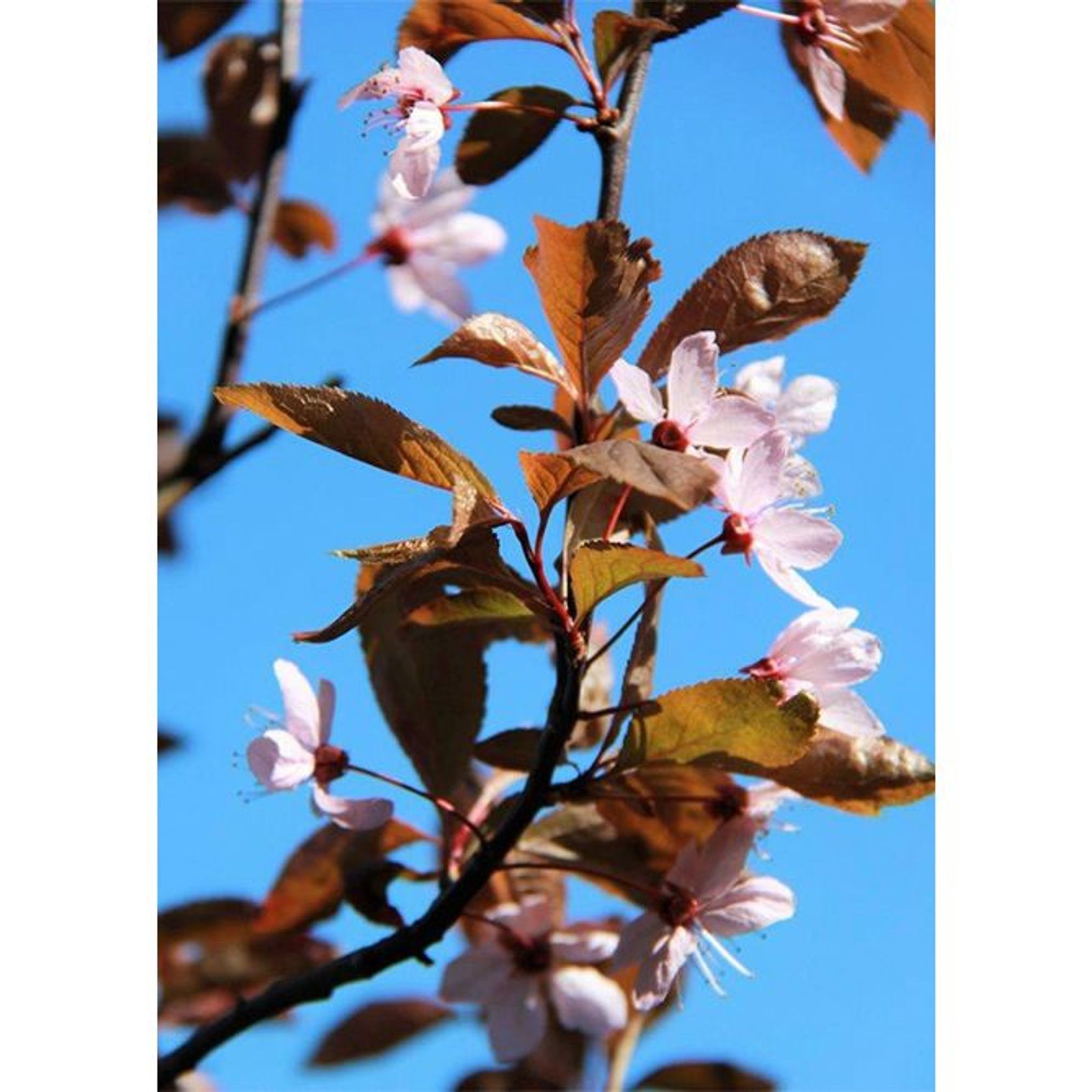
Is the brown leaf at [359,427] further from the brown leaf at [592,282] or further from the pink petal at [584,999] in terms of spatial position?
the pink petal at [584,999]

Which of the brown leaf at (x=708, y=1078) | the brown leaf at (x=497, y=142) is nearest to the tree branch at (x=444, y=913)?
the brown leaf at (x=497, y=142)

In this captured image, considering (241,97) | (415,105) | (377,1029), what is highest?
(241,97)

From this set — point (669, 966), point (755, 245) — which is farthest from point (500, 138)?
point (669, 966)

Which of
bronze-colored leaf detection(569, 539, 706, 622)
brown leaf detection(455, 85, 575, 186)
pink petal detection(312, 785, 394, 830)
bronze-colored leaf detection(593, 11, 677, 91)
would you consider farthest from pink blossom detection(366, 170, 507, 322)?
bronze-colored leaf detection(569, 539, 706, 622)

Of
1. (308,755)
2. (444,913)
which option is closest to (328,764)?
(308,755)

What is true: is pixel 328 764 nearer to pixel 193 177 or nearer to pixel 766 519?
pixel 766 519

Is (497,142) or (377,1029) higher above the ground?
(497,142)
